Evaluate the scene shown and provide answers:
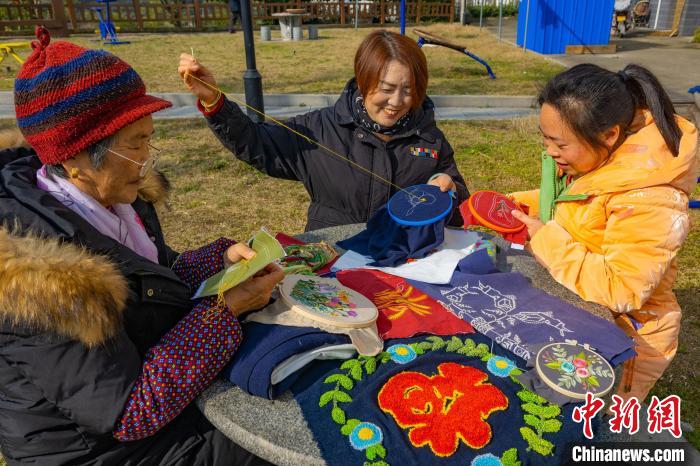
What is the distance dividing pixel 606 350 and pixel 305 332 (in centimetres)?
98

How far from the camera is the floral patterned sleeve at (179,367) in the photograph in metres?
1.45

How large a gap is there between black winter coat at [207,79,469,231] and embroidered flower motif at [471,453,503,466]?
1.57 m

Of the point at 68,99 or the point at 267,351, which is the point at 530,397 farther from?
the point at 68,99

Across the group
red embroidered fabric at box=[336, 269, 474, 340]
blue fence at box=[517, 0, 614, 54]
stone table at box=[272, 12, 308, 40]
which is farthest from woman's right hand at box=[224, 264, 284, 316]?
stone table at box=[272, 12, 308, 40]

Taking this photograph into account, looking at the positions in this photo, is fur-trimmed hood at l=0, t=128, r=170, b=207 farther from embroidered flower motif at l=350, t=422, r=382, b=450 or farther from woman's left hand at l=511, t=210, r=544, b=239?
woman's left hand at l=511, t=210, r=544, b=239

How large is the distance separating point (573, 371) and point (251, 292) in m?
1.04

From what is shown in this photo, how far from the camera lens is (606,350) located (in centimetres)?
173

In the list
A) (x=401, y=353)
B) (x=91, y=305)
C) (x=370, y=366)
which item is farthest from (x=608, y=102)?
(x=91, y=305)

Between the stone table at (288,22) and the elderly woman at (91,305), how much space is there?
623 inches

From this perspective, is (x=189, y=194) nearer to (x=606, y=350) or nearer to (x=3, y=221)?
(x=3, y=221)

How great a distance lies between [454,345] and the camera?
1.77m

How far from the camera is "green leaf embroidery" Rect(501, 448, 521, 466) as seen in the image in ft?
4.38

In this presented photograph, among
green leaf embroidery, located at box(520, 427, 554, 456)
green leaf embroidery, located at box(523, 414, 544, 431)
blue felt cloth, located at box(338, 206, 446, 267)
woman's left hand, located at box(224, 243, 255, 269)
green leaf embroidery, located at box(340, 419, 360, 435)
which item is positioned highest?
woman's left hand, located at box(224, 243, 255, 269)

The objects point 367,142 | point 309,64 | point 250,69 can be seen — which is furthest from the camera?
point 309,64
